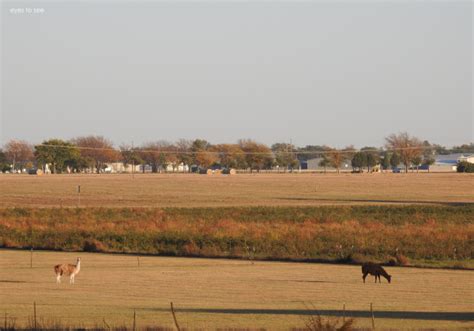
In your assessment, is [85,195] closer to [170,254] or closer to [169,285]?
[170,254]

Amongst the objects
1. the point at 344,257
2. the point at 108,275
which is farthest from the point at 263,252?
the point at 108,275

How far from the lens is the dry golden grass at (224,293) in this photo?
2195cm

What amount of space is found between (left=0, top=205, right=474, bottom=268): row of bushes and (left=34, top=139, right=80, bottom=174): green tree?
120m

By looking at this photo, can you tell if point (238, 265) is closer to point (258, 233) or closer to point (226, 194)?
point (258, 233)

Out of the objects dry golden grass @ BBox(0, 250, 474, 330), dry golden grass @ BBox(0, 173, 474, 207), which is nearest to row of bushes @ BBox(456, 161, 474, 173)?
dry golden grass @ BBox(0, 173, 474, 207)

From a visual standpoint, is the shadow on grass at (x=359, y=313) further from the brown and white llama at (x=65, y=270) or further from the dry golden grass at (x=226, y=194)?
the dry golden grass at (x=226, y=194)

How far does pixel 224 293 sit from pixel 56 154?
159035mm

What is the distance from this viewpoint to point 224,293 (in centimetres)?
2695

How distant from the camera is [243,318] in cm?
2188

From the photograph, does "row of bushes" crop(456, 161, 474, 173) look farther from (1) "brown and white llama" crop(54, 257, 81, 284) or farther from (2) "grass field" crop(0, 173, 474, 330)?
(1) "brown and white llama" crop(54, 257, 81, 284)

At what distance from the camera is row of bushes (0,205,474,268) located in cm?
4019

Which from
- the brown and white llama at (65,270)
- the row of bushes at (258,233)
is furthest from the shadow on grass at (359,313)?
the row of bushes at (258,233)

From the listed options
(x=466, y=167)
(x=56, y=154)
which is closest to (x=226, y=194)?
(x=466, y=167)

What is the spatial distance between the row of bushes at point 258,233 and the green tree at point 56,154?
120 metres
